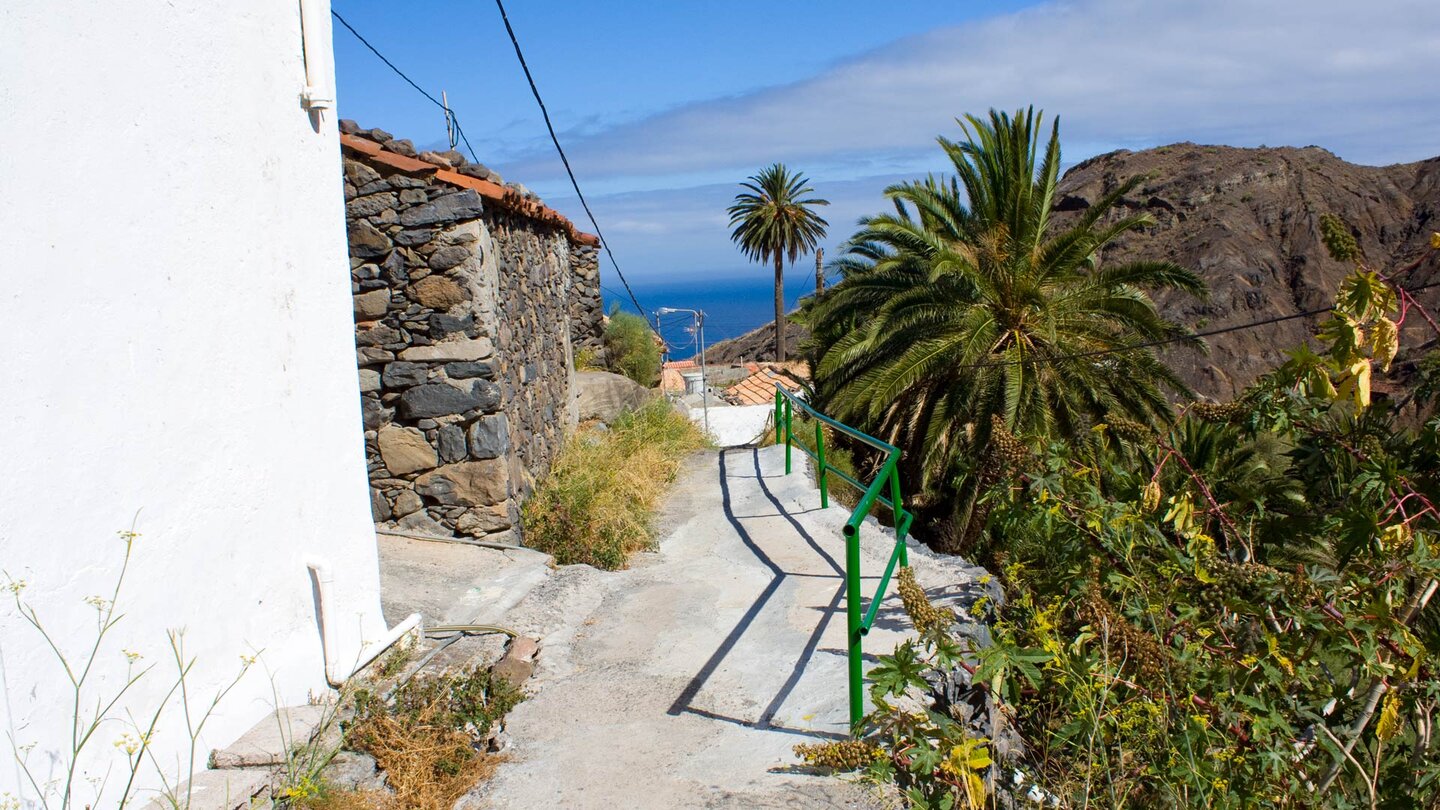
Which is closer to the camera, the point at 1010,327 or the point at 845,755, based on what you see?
the point at 845,755

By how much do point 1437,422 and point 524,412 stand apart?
673 cm

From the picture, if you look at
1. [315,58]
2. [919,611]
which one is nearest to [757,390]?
[315,58]

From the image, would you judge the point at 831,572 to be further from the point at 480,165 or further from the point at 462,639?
the point at 480,165

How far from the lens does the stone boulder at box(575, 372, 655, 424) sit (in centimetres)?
1278

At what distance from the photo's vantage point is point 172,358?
11.7 feet

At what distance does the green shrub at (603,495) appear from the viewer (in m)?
7.75

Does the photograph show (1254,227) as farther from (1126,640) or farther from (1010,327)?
(1126,640)

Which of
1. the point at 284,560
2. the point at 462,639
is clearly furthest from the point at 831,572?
the point at 284,560

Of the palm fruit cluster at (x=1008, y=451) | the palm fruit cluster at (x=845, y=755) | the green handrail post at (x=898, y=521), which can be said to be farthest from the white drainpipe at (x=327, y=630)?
the palm fruit cluster at (x=1008, y=451)

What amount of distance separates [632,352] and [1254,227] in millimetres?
37561

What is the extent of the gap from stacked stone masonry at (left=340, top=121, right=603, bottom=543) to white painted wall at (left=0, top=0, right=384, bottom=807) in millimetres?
2370

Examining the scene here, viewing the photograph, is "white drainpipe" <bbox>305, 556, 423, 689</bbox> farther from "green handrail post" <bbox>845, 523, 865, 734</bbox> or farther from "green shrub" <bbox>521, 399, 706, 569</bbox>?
"green shrub" <bbox>521, 399, 706, 569</bbox>

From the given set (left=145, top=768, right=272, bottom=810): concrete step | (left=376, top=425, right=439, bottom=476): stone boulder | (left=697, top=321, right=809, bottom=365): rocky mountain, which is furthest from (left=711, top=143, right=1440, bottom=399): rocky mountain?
(left=145, top=768, right=272, bottom=810): concrete step

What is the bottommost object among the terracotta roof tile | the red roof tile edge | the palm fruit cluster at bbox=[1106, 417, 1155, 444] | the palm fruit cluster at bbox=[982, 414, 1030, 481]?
the terracotta roof tile
